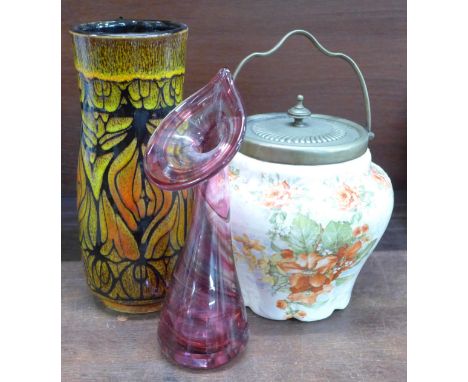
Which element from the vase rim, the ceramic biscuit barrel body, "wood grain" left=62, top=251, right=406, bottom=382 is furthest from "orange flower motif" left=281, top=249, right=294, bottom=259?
the vase rim

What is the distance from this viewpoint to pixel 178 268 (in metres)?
0.66

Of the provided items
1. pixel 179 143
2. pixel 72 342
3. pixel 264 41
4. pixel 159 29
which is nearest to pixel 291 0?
pixel 264 41

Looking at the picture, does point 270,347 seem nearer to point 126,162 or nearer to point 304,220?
point 304,220

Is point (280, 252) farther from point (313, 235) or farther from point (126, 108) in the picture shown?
point (126, 108)

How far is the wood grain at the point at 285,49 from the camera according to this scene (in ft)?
2.93

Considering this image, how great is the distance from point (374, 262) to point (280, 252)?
10.2 inches

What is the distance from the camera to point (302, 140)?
0.69 meters

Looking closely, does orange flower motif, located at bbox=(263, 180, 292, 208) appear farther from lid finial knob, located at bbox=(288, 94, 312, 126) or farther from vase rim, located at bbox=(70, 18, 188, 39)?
vase rim, located at bbox=(70, 18, 188, 39)

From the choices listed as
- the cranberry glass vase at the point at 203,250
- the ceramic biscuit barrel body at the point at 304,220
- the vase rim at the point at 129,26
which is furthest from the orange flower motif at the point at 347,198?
the vase rim at the point at 129,26

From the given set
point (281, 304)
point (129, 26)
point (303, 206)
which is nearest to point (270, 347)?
point (281, 304)

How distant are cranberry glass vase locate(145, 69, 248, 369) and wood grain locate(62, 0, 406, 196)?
0.97ft

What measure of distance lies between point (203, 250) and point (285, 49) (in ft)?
1.30

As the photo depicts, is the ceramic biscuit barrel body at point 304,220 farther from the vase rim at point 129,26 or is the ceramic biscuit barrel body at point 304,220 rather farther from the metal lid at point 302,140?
the vase rim at point 129,26

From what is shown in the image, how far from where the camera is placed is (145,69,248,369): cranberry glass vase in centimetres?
62
